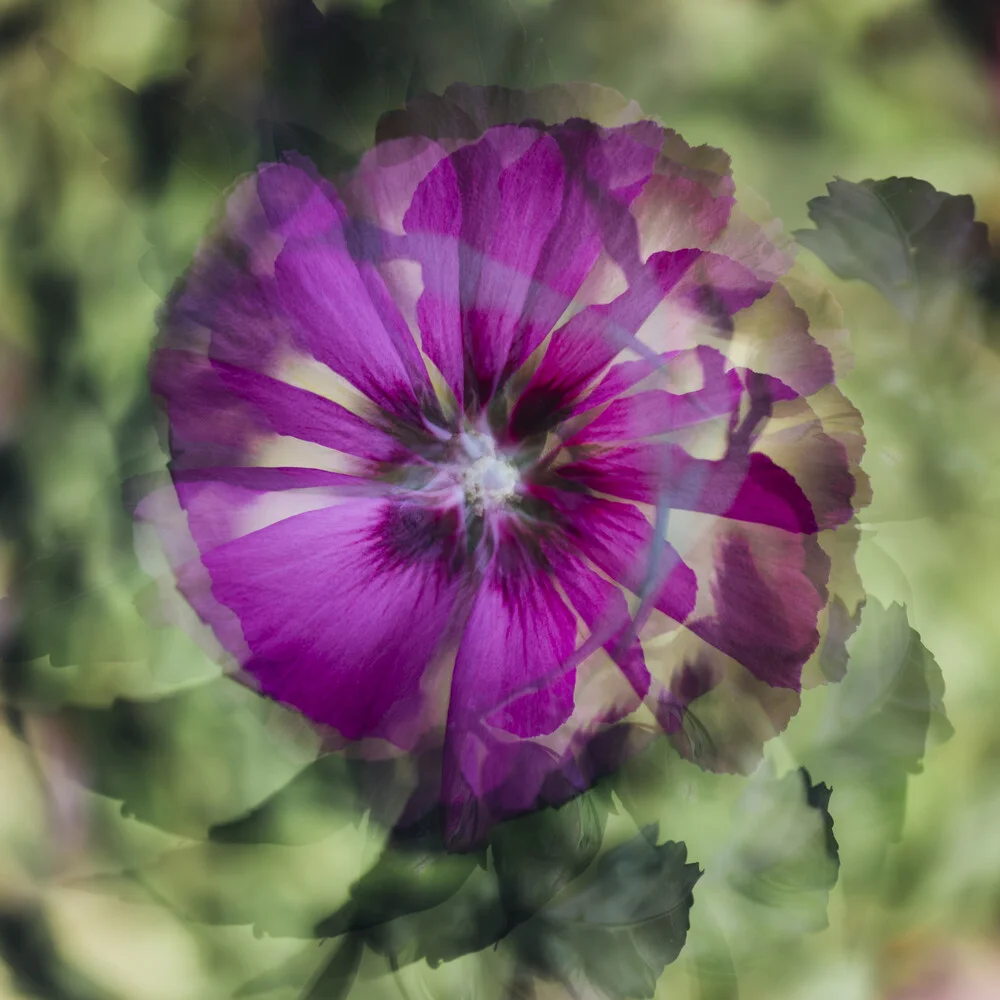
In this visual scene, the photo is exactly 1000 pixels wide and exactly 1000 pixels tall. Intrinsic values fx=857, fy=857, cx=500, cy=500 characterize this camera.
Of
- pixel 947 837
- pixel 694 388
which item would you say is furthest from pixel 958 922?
pixel 694 388

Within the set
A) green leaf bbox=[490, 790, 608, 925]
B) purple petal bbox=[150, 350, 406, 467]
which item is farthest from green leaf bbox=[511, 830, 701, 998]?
purple petal bbox=[150, 350, 406, 467]

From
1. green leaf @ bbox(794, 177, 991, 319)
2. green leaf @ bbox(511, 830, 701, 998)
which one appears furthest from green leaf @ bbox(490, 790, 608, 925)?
green leaf @ bbox(794, 177, 991, 319)

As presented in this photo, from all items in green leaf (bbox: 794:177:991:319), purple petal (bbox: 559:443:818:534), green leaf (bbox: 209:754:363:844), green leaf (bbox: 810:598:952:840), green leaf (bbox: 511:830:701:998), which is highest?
green leaf (bbox: 794:177:991:319)

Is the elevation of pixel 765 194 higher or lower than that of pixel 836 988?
higher

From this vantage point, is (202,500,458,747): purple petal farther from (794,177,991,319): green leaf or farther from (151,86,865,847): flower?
(794,177,991,319): green leaf

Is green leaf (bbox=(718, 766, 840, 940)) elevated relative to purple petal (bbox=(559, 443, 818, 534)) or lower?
lower

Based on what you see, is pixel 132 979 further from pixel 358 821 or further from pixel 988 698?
pixel 988 698
